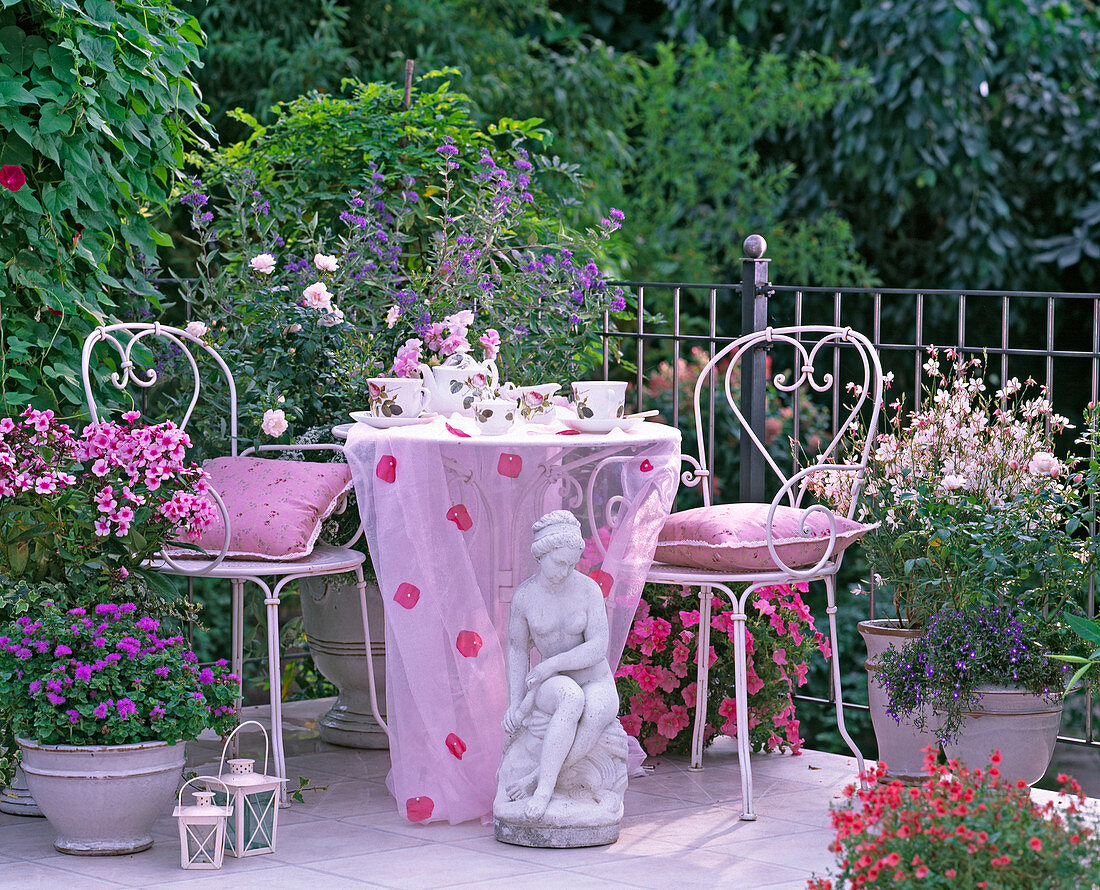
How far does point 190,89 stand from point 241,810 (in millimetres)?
1942

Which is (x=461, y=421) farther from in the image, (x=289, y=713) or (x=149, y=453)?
(x=289, y=713)

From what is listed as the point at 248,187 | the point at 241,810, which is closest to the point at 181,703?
the point at 241,810

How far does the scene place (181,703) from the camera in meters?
3.16

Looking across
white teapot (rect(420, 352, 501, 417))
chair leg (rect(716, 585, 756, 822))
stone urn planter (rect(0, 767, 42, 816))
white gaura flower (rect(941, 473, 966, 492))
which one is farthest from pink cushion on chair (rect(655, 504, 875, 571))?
stone urn planter (rect(0, 767, 42, 816))

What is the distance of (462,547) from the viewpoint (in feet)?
11.1

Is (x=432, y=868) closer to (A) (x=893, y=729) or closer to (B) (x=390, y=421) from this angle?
(B) (x=390, y=421)

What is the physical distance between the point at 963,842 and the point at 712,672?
1855 mm

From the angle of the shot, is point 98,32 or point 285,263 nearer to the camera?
point 98,32

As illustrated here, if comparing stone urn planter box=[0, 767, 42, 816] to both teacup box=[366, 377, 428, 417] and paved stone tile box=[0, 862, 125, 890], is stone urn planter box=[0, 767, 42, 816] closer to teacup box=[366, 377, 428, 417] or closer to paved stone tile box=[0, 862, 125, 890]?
paved stone tile box=[0, 862, 125, 890]

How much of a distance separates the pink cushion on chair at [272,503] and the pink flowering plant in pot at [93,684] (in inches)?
14.7

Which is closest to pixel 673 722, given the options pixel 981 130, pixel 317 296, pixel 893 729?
pixel 893 729

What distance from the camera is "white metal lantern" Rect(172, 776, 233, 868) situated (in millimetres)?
3059

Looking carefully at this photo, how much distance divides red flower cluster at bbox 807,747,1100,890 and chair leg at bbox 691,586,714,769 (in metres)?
1.51

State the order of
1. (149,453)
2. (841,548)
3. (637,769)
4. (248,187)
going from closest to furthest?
(149,453), (841,548), (637,769), (248,187)
